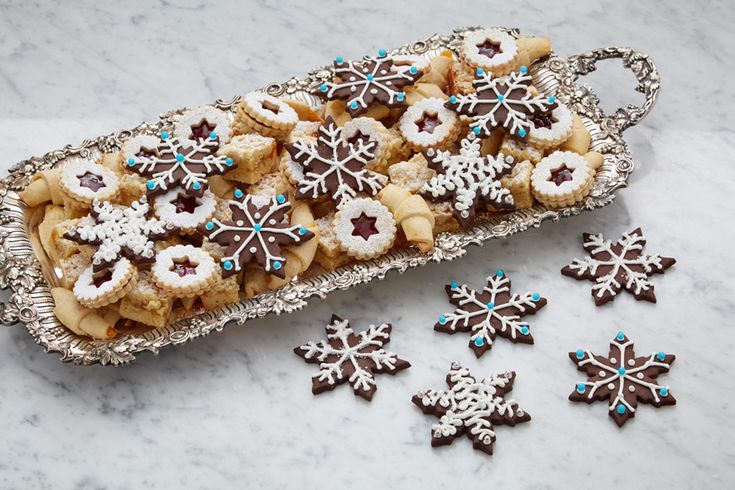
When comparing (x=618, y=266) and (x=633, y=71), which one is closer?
(x=618, y=266)

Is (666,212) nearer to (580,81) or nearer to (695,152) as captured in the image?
(695,152)

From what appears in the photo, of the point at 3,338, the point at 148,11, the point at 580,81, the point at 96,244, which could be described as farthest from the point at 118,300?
the point at 580,81

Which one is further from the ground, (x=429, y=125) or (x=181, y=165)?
(x=429, y=125)

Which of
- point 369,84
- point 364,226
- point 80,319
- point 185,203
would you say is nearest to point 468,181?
point 364,226

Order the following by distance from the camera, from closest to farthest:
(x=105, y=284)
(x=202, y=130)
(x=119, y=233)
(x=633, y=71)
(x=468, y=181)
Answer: (x=105, y=284), (x=119, y=233), (x=468, y=181), (x=202, y=130), (x=633, y=71)

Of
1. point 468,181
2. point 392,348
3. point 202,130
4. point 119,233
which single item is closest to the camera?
point 119,233

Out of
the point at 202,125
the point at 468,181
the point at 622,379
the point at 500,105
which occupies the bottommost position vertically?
the point at 622,379

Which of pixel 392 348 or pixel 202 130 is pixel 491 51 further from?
pixel 392 348
